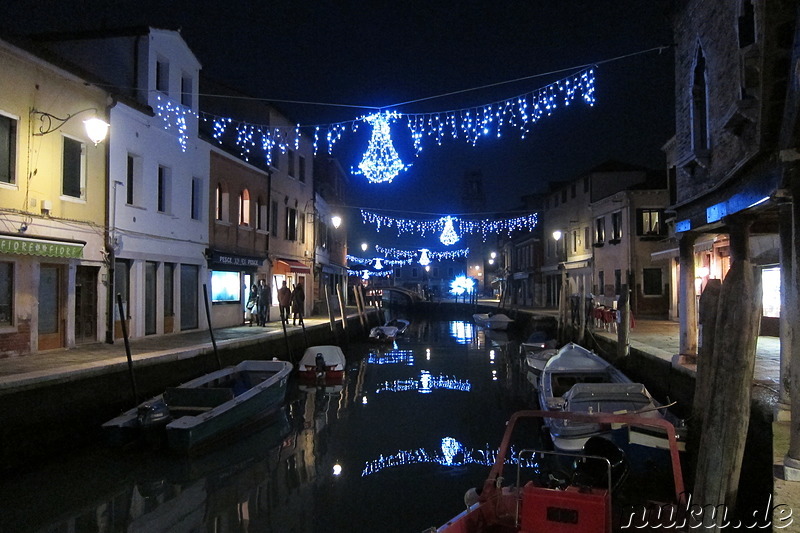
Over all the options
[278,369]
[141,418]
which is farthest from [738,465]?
[278,369]

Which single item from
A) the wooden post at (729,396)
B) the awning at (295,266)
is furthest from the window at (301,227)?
the wooden post at (729,396)

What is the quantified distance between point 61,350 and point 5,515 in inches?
250

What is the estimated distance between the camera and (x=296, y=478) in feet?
30.1

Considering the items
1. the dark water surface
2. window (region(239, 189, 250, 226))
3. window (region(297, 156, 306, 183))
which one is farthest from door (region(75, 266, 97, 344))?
window (region(297, 156, 306, 183))

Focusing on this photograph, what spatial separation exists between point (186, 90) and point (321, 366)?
9595mm

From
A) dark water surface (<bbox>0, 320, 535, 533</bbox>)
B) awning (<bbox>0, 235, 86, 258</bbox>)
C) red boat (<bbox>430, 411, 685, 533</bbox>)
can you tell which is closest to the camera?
red boat (<bbox>430, 411, 685, 533</bbox>)

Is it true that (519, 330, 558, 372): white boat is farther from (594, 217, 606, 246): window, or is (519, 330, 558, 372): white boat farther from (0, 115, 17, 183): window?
(0, 115, 17, 183): window

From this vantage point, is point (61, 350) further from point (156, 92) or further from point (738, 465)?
point (738, 465)

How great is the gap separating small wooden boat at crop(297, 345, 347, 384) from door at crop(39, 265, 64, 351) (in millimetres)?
6667

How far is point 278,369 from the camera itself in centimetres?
1406

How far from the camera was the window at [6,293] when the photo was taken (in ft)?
39.2

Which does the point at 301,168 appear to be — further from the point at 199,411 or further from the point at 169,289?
the point at 199,411

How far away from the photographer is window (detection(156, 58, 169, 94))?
681 inches

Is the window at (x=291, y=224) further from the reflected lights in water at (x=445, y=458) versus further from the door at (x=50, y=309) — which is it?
the reflected lights in water at (x=445, y=458)
